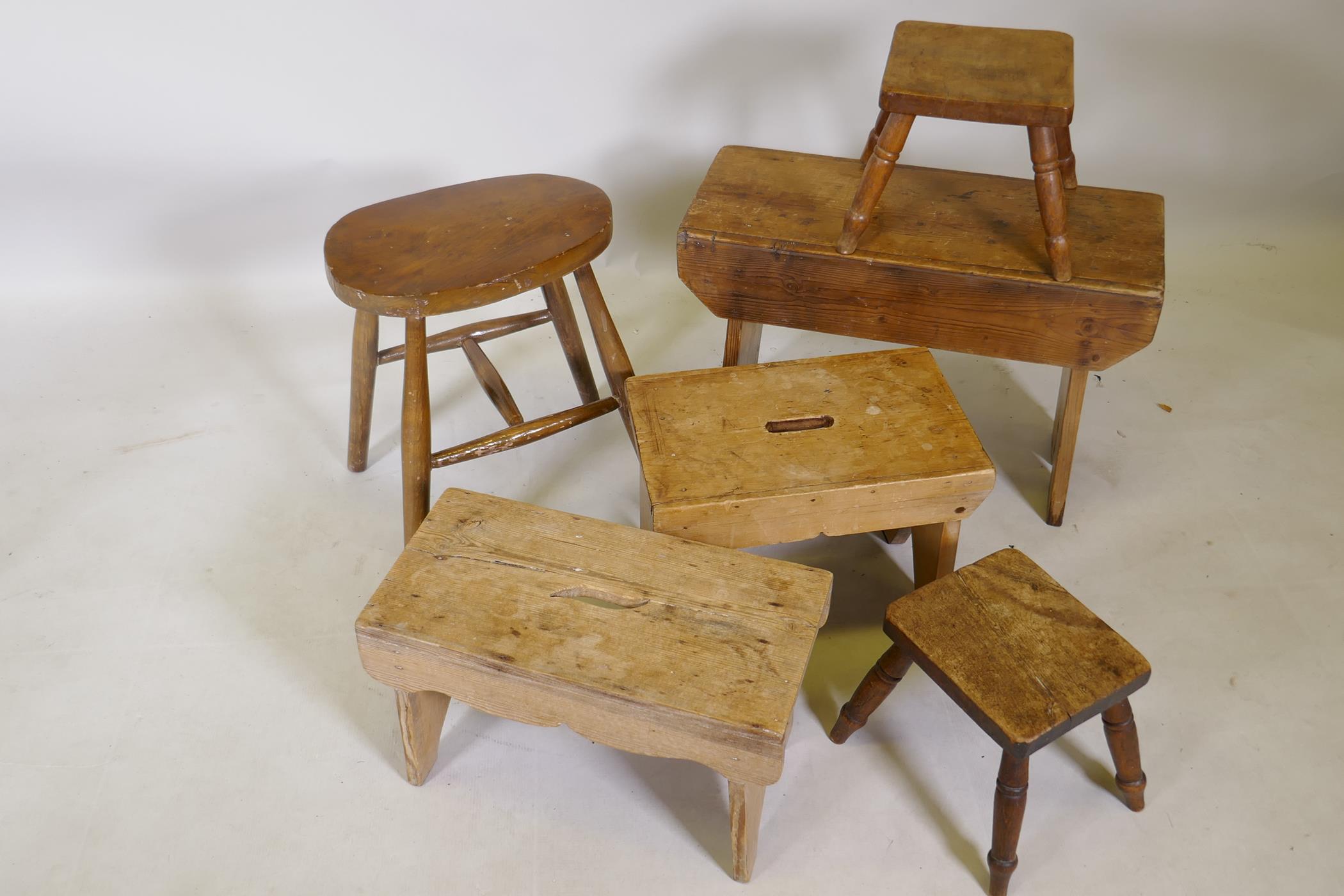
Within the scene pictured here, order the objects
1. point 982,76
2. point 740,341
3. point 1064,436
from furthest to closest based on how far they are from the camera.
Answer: point 740,341 → point 1064,436 → point 982,76

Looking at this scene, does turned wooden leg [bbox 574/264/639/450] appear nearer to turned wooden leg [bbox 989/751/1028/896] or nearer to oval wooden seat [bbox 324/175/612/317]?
oval wooden seat [bbox 324/175/612/317]

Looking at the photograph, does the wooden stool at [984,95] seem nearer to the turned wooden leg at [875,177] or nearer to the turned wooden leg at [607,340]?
the turned wooden leg at [875,177]

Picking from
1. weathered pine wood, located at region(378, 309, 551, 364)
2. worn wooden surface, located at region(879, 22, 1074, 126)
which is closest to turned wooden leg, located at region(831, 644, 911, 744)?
worn wooden surface, located at region(879, 22, 1074, 126)

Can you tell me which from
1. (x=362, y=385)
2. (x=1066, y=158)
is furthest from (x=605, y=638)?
(x=1066, y=158)

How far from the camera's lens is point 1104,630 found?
1687 mm

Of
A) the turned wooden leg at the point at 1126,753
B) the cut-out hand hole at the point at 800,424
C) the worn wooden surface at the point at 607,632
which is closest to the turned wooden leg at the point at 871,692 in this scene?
the worn wooden surface at the point at 607,632

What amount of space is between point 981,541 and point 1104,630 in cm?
63

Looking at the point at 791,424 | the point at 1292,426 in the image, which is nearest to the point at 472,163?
the point at 791,424

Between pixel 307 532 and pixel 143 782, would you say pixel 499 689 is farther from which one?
pixel 307 532

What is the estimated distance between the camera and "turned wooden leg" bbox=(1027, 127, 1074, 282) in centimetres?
196

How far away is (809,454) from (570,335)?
2.53 ft

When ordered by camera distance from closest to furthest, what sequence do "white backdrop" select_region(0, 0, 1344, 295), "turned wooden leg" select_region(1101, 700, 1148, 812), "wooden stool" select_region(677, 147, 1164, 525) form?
"turned wooden leg" select_region(1101, 700, 1148, 812)
"wooden stool" select_region(677, 147, 1164, 525)
"white backdrop" select_region(0, 0, 1344, 295)

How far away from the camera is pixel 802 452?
1920 mm

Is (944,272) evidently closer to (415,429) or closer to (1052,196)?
(1052,196)
